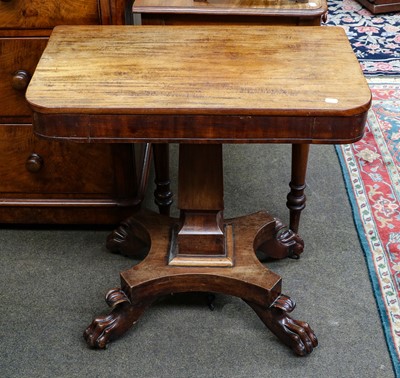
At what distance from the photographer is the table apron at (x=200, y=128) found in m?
1.18

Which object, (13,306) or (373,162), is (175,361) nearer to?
(13,306)

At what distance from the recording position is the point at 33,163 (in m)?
1.73

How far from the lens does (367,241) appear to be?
1856 millimetres

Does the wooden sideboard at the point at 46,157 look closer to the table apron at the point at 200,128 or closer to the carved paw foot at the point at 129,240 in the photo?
the carved paw foot at the point at 129,240

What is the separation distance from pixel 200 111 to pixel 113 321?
578 mm

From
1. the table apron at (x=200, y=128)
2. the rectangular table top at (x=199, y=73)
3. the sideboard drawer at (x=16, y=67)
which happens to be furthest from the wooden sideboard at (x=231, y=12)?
the table apron at (x=200, y=128)

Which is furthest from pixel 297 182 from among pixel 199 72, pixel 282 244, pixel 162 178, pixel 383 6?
pixel 383 6

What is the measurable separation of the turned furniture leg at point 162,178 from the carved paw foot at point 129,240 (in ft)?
0.45

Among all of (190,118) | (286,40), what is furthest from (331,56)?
(190,118)

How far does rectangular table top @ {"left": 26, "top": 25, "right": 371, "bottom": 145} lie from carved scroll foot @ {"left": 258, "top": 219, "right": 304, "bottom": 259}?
Result: 51 cm

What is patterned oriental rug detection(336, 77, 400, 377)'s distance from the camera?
5.45 feet

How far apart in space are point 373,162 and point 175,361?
3.44 ft

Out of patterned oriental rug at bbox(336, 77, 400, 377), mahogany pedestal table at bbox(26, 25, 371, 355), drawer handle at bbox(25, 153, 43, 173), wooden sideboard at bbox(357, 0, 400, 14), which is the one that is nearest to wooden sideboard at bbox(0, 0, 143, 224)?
drawer handle at bbox(25, 153, 43, 173)

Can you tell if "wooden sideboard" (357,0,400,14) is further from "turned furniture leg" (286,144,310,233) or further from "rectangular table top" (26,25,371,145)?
"rectangular table top" (26,25,371,145)
